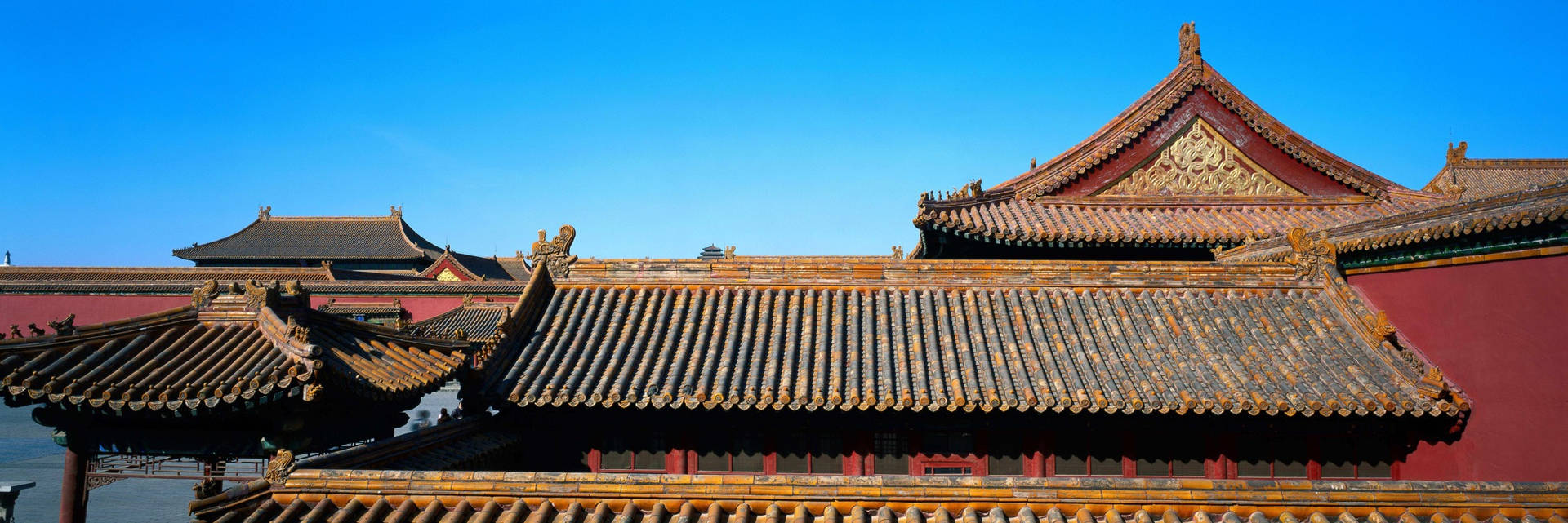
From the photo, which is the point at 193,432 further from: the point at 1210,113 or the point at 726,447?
the point at 1210,113

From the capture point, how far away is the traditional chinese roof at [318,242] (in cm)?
4847

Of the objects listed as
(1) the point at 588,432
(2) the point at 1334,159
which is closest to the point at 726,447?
(1) the point at 588,432

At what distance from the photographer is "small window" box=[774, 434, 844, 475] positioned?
9742 mm

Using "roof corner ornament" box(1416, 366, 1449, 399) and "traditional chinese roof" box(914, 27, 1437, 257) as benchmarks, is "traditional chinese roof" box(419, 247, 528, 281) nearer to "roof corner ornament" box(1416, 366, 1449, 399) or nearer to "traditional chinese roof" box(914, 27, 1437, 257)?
"traditional chinese roof" box(914, 27, 1437, 257)

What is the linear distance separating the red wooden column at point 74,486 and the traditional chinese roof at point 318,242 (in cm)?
4301

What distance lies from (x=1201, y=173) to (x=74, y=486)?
49.3ft

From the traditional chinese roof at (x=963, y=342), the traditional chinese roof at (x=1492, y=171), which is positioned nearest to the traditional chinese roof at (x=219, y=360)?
the traditional chinese roof at (x=963, y=342)

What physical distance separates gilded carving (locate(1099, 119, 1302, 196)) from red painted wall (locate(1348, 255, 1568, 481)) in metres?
4.30

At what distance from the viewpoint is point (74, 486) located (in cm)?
762

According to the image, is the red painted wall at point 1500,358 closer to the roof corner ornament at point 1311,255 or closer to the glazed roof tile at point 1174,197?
the roof corner ornament at point 1311,255

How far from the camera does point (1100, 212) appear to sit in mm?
13516

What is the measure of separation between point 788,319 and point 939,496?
199 inches

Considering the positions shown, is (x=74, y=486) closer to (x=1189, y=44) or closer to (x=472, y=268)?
(x=1189, y=44)

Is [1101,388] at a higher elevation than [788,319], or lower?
lower
